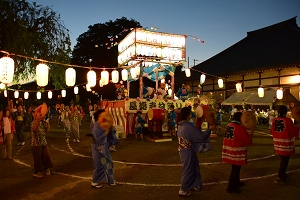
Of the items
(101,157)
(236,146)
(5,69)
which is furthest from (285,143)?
(5,69)

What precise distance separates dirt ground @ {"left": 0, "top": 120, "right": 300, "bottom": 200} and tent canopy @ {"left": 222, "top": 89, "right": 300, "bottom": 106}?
33.0ft

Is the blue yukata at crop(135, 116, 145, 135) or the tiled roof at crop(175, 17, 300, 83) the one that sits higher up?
the tiled roof at crop(175, 17, 300, 83)

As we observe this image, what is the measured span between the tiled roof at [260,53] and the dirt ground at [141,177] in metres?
13.4

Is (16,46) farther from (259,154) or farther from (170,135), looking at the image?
(259,154)

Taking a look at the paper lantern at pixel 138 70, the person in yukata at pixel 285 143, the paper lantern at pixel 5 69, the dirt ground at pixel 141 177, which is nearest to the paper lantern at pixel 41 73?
the paper lantern at pixel 5 69

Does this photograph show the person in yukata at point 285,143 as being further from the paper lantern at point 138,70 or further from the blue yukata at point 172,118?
the paper lantern at point 138,70

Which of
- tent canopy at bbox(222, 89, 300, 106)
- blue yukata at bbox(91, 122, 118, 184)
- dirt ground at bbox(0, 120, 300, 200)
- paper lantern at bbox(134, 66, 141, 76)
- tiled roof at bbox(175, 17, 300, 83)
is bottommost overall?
dirt ground at bbox(0, 120, 300, 200)

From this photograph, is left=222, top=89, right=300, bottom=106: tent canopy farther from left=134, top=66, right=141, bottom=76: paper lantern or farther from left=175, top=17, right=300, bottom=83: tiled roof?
left=134, top=66, right=141, bottom=76: paper lantern

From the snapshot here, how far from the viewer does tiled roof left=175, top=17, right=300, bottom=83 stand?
2164cm

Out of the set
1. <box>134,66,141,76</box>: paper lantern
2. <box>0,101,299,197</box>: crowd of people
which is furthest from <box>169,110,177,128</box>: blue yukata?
<box>0,101,299,197</box>: crowd of people

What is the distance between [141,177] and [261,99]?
1769cm

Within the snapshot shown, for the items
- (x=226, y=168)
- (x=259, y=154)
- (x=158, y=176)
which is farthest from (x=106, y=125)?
(x=259, y=154)

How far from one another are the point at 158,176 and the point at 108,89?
Answer: 79.9 feet

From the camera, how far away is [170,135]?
14.3 meters
